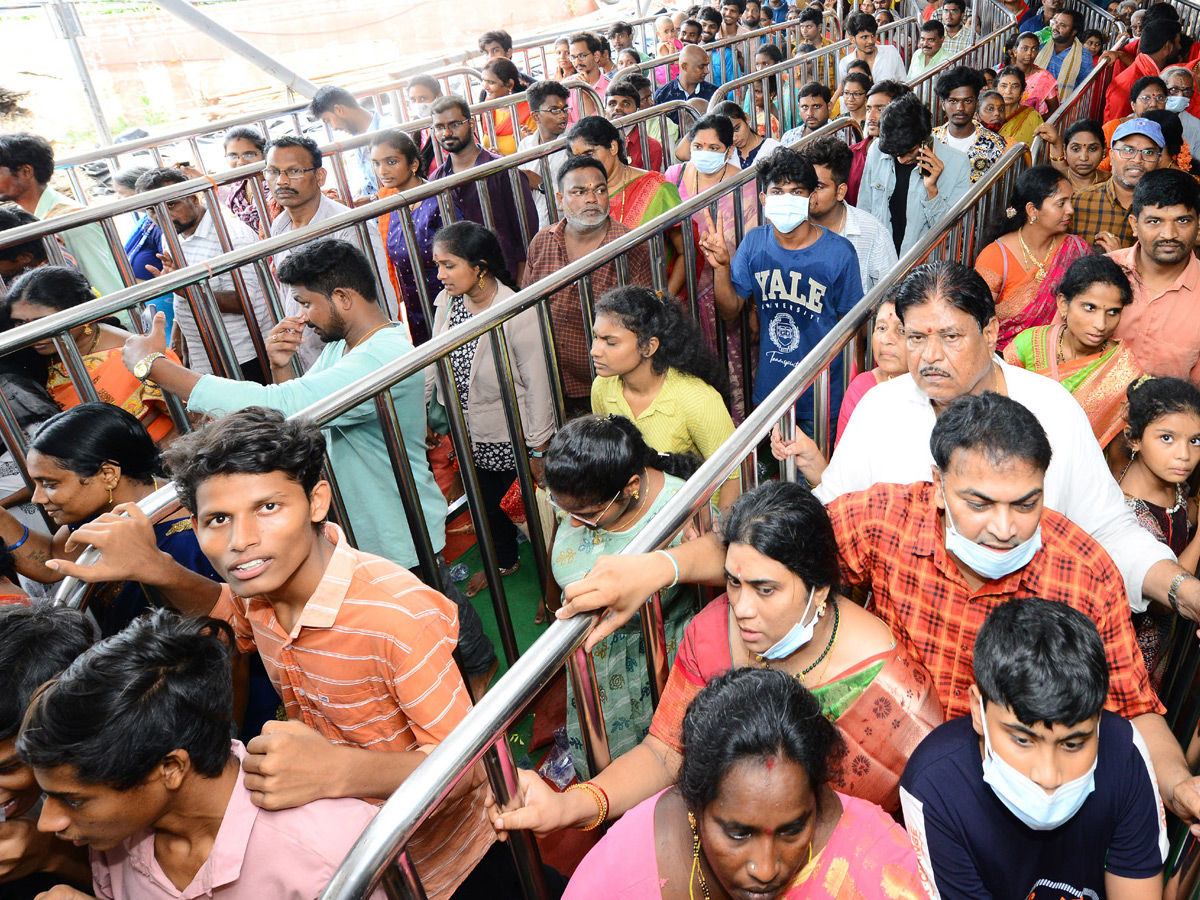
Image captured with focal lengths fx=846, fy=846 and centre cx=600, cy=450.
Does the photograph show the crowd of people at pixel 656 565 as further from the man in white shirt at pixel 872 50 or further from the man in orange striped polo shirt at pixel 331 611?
the man in white shirt at pixel 872 50

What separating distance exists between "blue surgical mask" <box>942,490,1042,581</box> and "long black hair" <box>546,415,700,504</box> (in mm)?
899

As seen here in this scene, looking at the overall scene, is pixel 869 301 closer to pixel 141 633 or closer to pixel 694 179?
pixel 141 633

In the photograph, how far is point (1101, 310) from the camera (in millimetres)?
2859

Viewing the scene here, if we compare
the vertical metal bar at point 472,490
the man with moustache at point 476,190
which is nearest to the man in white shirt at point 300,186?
the man with moustache at point 476,190

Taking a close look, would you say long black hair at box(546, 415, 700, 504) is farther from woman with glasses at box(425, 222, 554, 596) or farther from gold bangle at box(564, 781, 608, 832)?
gold bangle at box(564, 781, 608, 832)

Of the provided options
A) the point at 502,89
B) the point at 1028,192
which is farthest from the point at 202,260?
the point at 1028,192

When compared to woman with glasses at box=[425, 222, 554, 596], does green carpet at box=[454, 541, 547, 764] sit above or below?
below

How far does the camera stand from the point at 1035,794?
1552mm

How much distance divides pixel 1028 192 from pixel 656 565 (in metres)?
3.11

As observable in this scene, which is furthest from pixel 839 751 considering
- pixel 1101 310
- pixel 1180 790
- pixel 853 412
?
pixel 1101 310

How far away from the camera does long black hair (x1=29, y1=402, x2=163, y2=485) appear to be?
7.17 feet

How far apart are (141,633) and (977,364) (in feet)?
7.01

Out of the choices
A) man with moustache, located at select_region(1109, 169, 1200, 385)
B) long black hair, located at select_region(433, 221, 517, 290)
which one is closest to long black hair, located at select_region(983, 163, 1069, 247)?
man with moustache, located at select_region(1109, 169, 1200, 385)

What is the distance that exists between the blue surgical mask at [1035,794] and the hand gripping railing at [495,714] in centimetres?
73
